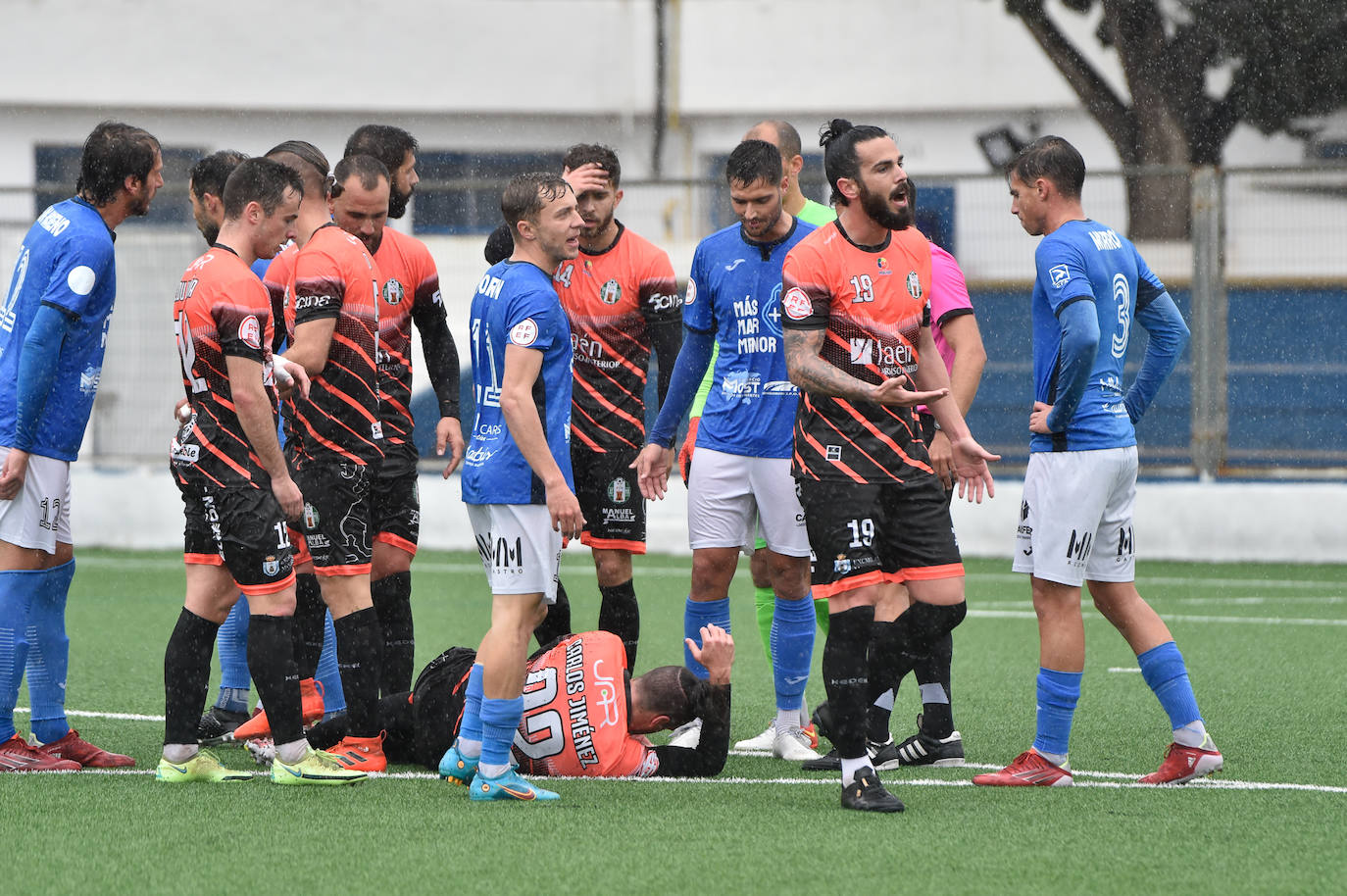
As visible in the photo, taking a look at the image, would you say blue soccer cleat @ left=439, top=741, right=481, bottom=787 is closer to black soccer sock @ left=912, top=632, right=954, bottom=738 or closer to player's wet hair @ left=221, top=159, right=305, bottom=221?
black soccer sock @ left=912, top=632, right=954, bottom=738

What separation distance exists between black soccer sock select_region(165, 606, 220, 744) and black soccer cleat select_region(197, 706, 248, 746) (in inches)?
39.8

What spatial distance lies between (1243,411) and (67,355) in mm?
10044

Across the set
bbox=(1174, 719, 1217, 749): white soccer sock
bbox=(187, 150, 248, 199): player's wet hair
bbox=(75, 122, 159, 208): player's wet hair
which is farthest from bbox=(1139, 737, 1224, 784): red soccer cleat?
bbox=(75, 122, 159, 208): player's wet hair

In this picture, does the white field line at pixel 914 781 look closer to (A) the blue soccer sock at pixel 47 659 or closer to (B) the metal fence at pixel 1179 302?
(A) the blue soccer sock at pixel 47 659

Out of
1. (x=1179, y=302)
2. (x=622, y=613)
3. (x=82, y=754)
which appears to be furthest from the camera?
(x=1179, y=302)

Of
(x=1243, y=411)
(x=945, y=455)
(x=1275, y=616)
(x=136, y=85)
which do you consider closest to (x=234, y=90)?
(x=136, y=85)

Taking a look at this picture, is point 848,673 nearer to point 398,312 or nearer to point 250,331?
point 250,331

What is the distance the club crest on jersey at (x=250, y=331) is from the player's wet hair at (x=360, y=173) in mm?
1099

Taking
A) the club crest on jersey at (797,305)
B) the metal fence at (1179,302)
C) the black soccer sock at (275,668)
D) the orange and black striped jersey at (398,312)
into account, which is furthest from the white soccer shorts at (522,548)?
the metal fence at (1179,302)

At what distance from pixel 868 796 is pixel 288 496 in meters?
2.23

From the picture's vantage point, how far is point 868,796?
4.97 meters

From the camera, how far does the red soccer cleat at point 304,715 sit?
6.37 m

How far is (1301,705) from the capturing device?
6953 millimetres

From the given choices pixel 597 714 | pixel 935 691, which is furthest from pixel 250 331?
pixel 935 691
